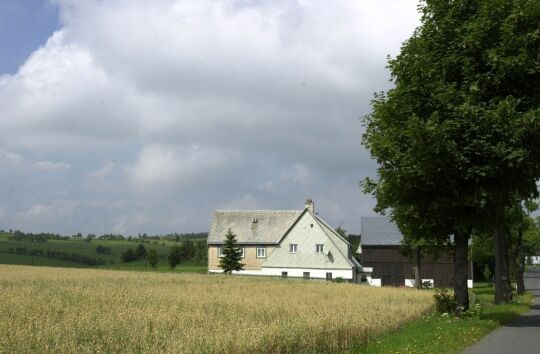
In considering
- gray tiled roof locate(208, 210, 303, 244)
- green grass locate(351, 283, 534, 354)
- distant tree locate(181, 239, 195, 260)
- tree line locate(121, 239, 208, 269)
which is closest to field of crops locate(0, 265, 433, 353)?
green grass locate(351, 283, 534, 354)

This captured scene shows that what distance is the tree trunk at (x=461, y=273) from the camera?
920 inches

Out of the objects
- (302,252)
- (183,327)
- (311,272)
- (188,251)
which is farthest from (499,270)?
(188,251)

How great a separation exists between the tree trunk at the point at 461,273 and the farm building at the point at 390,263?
2031 inches

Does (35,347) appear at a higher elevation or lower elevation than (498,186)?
lower

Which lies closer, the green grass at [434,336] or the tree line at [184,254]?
the green grass at [434,336]

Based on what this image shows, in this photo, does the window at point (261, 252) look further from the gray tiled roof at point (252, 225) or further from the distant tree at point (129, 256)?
the distant tree at point (129, 256)

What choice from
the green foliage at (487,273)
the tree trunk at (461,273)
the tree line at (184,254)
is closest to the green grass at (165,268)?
the tree line at (184,254)

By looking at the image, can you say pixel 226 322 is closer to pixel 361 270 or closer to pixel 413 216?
pixel 413 216

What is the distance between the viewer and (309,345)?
1367 centimetres

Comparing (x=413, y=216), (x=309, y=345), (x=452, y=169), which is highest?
(x=452, y=169)

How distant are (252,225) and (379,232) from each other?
1705 cm

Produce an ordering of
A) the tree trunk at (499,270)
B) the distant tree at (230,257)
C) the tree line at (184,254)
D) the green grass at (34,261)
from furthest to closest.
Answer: the green grass at (34,261) → the tree line at (184,254) → the distant tree at (230,257) → the tree trunk at (499,270)

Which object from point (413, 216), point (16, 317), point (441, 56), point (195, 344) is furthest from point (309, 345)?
point (441, 56)

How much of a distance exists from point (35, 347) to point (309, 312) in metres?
9.90
